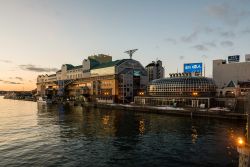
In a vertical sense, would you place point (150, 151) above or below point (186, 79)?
below

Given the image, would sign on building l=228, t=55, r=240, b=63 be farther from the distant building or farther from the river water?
the river water

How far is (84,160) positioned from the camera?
1743 inches

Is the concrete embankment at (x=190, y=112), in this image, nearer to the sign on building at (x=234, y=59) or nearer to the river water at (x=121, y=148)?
the river water at (x=121, y=148)

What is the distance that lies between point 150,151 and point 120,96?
149 meters

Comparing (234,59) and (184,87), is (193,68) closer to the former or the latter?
(184,87)

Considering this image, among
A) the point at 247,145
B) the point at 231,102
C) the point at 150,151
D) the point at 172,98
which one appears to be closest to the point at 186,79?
the point at 172,98

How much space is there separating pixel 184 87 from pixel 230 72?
2026 inches

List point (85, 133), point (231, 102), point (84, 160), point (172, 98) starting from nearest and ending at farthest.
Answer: point (84, 160) < point (85, 133) < point (231, 102) < point (172, 98)

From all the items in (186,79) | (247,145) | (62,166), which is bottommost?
(62,166)

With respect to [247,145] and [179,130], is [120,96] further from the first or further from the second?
[247,145]

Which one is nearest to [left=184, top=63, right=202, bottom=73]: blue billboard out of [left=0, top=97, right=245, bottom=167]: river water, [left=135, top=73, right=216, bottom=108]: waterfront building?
[left=135, top=73, right=216, bottom=108]: waterfront building

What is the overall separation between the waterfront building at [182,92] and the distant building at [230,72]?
3393cm

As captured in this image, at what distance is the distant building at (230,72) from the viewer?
556 ft

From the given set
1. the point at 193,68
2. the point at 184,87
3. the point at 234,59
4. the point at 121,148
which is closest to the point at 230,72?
the point at 234,59
